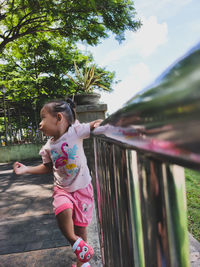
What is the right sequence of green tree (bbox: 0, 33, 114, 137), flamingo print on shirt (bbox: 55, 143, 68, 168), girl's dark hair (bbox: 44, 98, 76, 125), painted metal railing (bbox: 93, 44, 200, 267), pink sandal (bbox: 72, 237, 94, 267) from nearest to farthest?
painted metal railing (bbox: 93, 44, 200, 267) → pink sandal (bbox: 72, 237, 94, 267) → flamingo print on shirt (bbox: 55, 143, 68, 168) → girl's dark hair (bbox: 44, 98, 76, 125) → green tree (bbox: 0, 33, 114, 137)

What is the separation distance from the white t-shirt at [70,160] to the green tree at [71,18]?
621cm

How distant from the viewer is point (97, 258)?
73.7 inches

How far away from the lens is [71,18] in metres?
7.98

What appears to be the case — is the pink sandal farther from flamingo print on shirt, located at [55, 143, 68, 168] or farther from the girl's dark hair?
the girl's dark hair

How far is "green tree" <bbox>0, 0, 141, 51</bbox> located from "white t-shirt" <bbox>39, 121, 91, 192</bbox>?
621 centimetres

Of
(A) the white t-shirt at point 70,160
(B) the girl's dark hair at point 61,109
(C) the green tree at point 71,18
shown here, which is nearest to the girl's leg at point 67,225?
(A) the white t-shirt at point 70,160

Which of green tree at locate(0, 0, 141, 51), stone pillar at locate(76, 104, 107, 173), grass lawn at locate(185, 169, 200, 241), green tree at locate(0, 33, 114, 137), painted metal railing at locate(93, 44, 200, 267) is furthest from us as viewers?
green tree at locate(0, 33, 114, 137)

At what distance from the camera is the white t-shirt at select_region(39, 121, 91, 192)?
187 cm

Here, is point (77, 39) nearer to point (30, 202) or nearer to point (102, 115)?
point (102, 115)

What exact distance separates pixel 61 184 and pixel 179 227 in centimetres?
166

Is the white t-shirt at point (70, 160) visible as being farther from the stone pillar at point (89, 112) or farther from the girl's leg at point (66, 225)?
the stone pillar at point (89, 112)

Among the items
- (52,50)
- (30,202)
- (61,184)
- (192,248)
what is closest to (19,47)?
(52,50)

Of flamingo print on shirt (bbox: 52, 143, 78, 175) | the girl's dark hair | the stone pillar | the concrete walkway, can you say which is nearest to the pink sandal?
the concrete walkway

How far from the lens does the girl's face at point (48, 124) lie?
197 cm
